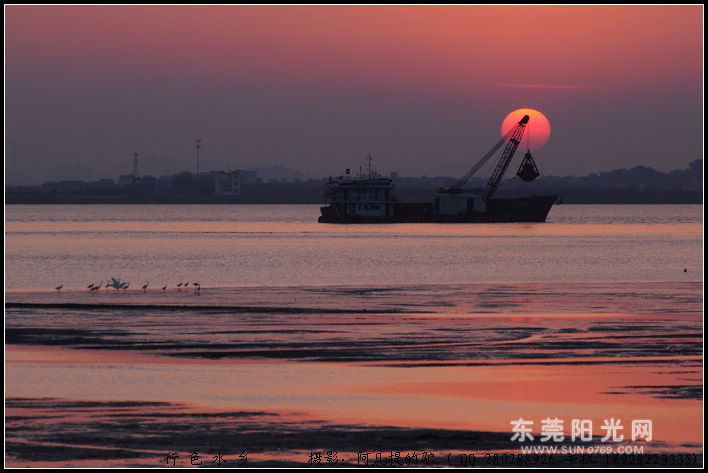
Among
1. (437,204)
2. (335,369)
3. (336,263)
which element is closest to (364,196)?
(437,204)

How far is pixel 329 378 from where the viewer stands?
23.8 metres

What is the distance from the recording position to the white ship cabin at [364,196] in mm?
174625

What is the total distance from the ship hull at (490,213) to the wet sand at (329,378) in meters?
148

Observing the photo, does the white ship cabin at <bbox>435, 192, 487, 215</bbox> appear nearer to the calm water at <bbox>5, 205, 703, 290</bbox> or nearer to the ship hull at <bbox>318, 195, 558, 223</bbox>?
the ship hull at <bbox>318, 195, 558, 223</bbox>

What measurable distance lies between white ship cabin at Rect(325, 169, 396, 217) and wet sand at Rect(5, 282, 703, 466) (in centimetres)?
13542

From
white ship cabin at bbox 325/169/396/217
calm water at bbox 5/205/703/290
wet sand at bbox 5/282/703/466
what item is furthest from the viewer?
white ship cabin at bbox 325/169/396/217

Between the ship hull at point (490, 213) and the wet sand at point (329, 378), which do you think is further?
the ship hull at point (490, 213)

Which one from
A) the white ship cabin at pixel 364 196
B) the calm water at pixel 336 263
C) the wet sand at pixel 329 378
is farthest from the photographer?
the white ship cabin at pixel 364 196

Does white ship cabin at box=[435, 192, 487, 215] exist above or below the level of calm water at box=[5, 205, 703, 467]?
above

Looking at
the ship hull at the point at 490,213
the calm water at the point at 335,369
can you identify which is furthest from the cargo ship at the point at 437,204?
the calm water at the point at 335,369

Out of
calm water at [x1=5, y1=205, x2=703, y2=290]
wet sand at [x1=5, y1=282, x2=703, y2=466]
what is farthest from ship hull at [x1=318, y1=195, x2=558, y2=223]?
wet sand at [x1=5, y1=282, x2=703, y2=466]

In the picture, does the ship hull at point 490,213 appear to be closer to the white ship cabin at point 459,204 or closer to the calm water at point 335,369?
the white ship cabin at point 459,204

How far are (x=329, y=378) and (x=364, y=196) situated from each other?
151 meters

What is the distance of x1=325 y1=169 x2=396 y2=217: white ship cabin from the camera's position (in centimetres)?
17462
